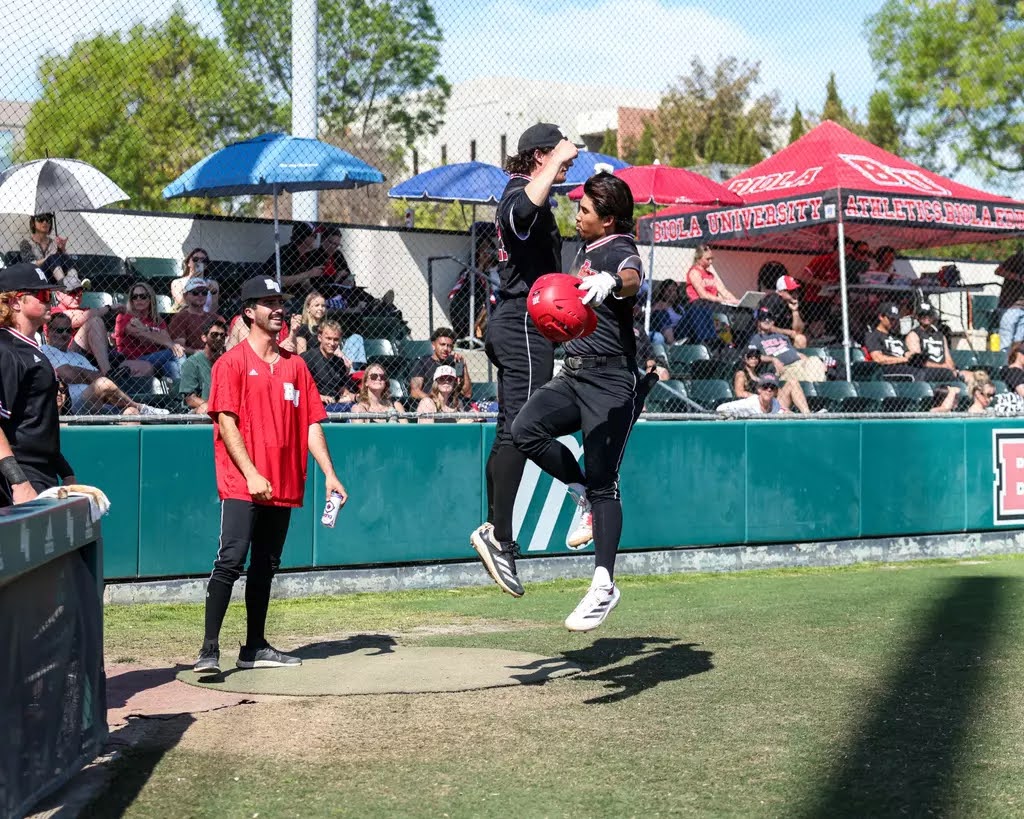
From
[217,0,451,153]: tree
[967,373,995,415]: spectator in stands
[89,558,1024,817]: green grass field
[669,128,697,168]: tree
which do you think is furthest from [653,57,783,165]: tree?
[89,558,1024,817]: green grass field

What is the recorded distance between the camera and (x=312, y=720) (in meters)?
5.53

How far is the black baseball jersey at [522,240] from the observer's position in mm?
6270

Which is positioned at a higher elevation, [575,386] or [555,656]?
[575,386]

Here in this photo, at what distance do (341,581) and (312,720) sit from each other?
4.89m

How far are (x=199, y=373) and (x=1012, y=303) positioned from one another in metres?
11.9

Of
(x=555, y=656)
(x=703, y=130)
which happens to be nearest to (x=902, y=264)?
(x=555, y=656)

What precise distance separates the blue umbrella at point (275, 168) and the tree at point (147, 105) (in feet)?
2.44

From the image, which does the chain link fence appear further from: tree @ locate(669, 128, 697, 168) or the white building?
tree @ locate(669, 128, 697, 168)

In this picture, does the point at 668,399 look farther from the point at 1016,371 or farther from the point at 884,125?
the point at 884,125

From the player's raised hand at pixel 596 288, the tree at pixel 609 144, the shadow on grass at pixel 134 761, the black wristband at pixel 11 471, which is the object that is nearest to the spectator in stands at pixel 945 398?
the player's raised hand at pixel 596 288

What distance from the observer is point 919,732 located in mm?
5227

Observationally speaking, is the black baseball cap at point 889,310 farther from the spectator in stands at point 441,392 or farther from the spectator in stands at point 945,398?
the spectator in stands at point 441,392

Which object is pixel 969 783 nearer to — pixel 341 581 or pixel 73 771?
pixel 73 771

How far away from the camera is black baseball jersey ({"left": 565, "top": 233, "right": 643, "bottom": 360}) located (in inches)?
245
